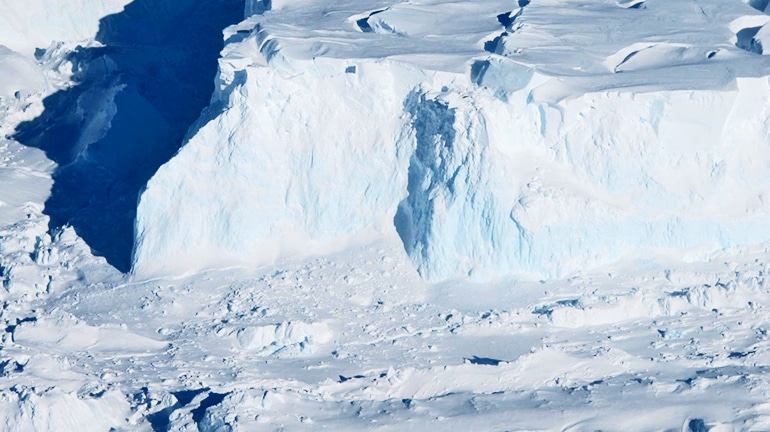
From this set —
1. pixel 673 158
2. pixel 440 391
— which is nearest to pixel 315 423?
pixel 440 391

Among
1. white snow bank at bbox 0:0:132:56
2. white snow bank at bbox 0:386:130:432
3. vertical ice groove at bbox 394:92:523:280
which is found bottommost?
white snow bank at bbox 0:386:130:432

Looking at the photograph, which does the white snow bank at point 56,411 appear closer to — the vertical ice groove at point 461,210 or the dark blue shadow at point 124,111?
the dark blue shadow at point 124,111

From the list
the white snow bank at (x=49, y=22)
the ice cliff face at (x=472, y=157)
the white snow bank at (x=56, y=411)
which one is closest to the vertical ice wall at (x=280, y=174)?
the ice cliff face at (x=472, y=157)

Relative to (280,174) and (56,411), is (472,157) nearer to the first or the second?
(280,174)

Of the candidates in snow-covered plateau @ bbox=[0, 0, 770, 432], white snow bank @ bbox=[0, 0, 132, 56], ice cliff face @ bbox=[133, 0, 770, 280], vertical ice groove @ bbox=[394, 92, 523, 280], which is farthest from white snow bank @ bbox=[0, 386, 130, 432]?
white snow bank @ bbox=[0, 0, 132, 56]

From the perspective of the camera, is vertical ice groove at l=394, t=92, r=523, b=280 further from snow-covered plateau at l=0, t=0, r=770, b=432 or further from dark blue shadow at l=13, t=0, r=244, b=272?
dark blue shadow at l=13, t=0, r=244, b=272

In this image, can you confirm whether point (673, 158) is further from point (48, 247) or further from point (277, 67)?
point (48, 247)
